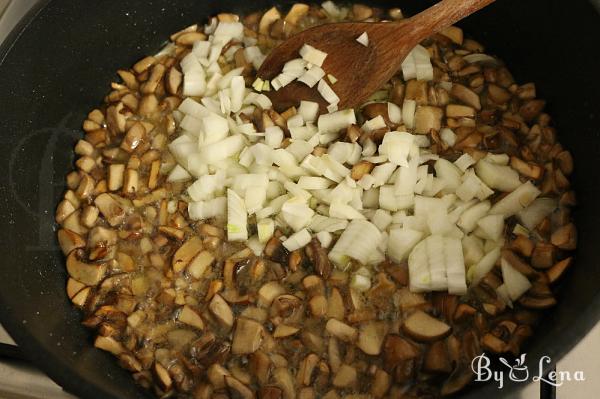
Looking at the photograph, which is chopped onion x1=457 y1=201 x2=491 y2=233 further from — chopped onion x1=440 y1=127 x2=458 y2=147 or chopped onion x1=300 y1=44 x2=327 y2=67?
chopped onion x1=300 y1=44 x2=327 y2=67

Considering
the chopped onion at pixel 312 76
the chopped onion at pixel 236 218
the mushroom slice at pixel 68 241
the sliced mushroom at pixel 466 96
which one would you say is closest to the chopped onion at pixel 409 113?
the sliced mushroom at pixel 466 96

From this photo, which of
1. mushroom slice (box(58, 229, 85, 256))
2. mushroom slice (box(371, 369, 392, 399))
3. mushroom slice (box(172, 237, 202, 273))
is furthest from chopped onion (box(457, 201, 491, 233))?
mushroom slice (box(58, 229, 85, 256))

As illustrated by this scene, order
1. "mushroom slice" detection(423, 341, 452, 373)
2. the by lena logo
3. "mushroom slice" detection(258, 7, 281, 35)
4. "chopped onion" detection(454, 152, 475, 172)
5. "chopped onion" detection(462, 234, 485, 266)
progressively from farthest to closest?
"mushroom slice" detection(258, 7, 281, 35) → "chopped onion" detection(454, 152, 475, 172) → "chopped onion" detection(462, 234, 485, 266) → "mushroom slice" detection(423, 341, 452, 373) → the by lena logo

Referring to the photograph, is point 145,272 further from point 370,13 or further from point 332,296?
point 370,13

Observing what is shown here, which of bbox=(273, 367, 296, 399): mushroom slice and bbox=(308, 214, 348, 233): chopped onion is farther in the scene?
bbox=(308, 214, 348, 233): chopped onion

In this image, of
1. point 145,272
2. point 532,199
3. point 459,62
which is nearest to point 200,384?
point 145,272

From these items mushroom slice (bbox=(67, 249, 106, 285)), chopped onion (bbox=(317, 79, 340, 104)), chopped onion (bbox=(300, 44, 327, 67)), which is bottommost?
mushroom slice (bbox=(67, 249, 106, 285))
